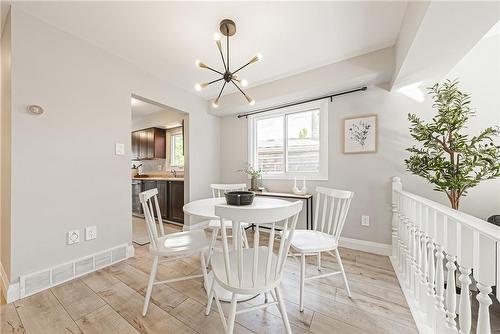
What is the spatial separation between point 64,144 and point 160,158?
10.7 ft

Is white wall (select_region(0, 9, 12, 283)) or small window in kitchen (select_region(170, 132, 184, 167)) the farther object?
small window in kitchen (select_region(170, 132, 184, 167))

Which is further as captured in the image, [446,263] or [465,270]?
[446,263]

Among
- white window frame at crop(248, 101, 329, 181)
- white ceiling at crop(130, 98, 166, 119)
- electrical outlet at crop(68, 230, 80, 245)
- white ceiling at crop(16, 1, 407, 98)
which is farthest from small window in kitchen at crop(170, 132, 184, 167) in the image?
electrical outlet at crop(68, 230, 80, 245)

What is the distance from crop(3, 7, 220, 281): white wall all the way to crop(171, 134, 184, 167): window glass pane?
2.46 meters

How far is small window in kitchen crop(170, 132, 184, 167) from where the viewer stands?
5.02 meters

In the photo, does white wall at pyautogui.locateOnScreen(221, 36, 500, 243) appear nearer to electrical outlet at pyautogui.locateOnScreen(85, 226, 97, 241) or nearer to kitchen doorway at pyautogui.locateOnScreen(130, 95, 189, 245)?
kitchen doorway at pyautogui.locateOnScreen(130, 95, 189, 245)

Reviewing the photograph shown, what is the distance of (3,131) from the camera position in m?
1.84

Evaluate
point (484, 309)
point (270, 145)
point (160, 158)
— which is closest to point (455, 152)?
point (484, 309)

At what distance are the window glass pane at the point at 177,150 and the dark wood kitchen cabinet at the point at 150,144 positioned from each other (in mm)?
236

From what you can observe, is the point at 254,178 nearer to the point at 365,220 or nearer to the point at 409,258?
the point at 365,220

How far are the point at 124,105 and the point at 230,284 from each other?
243 cm

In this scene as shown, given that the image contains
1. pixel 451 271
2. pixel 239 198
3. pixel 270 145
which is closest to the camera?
pixel 451 271

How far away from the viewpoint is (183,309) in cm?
150

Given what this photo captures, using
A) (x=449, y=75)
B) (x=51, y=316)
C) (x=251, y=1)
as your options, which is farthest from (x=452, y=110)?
(x=51, y=316)
